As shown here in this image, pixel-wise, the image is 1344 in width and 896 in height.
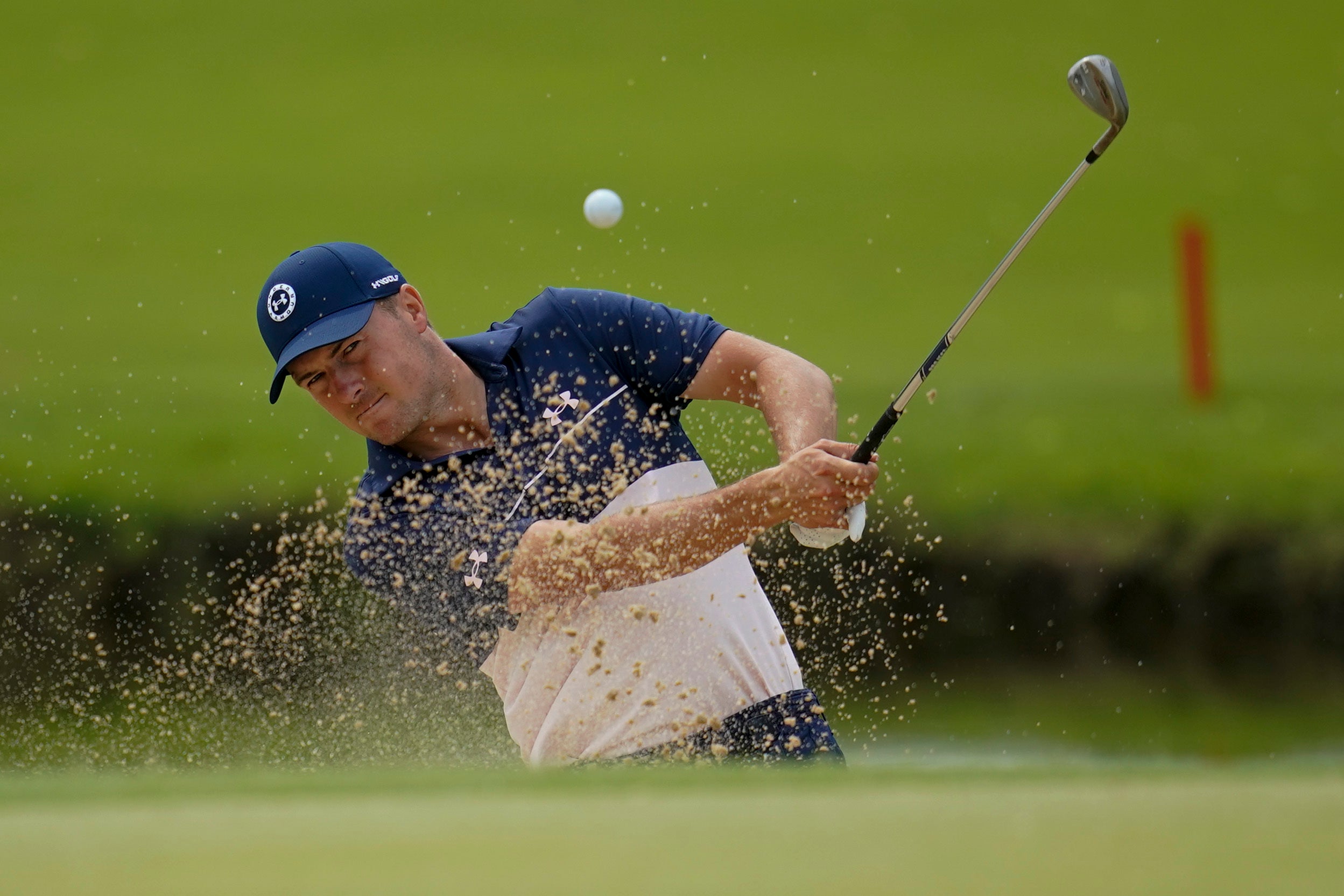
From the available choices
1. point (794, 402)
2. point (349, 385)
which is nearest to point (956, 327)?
point (794, 402)

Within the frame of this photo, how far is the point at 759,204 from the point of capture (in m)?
6.68

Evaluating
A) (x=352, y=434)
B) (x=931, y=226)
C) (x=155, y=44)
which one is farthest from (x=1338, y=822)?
(x=155, y=44)

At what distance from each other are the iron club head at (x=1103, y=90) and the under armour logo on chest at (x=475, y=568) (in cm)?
94

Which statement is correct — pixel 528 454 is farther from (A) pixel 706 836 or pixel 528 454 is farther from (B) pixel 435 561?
(A) pixel 706 836

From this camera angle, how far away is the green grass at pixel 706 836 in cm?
98

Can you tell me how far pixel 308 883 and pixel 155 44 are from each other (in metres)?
6.96

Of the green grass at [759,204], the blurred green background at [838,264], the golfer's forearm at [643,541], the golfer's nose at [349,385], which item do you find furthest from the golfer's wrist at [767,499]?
the green grass at [759,204]

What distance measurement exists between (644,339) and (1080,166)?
2.05 ft

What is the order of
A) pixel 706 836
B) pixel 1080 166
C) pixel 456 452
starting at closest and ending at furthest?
pixel 706 836 → pixel 1080 166 → pixel 456 452

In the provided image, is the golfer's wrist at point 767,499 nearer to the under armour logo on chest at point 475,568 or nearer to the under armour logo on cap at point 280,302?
the under armour logo on chest at point 475,568

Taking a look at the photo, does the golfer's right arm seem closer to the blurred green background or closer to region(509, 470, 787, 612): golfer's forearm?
region(509, 470, 787, 612): golfer's forearm

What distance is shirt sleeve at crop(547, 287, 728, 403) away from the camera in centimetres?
214

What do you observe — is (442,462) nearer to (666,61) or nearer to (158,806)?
(158,806)

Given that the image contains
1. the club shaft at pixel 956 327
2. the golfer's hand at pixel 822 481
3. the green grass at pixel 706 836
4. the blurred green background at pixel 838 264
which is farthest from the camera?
the blurred green background at pixel 838 264
